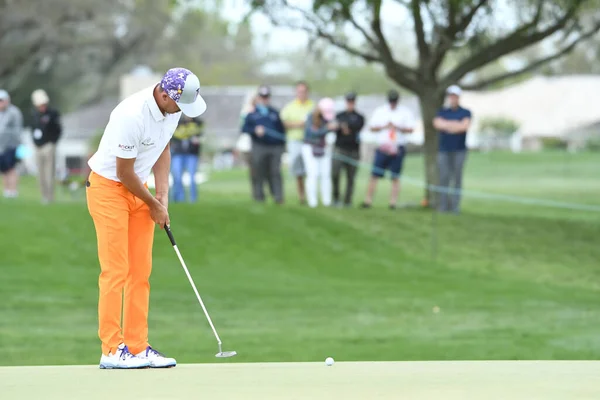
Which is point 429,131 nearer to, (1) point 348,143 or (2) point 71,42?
(1) point 348,143

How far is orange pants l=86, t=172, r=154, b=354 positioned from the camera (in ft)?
26.1

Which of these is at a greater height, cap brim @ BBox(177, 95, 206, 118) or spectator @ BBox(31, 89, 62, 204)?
cap brim @ BBox(177, 95, 206, 118)

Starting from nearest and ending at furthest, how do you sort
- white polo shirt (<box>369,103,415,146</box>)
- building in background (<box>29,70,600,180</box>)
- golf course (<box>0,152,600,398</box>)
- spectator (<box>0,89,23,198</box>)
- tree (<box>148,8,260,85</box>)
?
golf course (<box>0,152,600,398</box>) < white polo shirt (<box>369,103,415,146</box>) < spectator (<box>0,89,23,198</box>) < building in background (<box>29,70,600,180</box>) < tree (<box>148,8,260,85</box>)

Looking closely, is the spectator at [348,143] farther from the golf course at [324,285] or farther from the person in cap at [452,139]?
the person in cap at [452,139]

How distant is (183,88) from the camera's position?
25.0 feet

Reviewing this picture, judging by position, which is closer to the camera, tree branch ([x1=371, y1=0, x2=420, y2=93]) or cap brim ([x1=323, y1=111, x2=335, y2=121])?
cap brim ([x1=323, y1=111, x2=335, y2=121])

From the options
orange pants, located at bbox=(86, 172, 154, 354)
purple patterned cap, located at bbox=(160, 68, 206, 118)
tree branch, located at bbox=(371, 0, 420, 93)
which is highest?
tree branch, located at bbox=(371, 0, 420, 93)

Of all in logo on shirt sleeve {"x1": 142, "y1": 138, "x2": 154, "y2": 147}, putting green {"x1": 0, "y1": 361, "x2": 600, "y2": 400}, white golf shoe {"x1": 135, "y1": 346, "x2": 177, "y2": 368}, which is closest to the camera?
putting green {"x1": 0, "y1": 361, "x2": 600, "y2": 400}

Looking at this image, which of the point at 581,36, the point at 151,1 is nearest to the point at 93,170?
the point at 581,36

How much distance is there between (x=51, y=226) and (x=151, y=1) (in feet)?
143

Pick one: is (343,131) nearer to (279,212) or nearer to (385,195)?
(279,212)

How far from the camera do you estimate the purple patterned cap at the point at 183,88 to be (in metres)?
7.62

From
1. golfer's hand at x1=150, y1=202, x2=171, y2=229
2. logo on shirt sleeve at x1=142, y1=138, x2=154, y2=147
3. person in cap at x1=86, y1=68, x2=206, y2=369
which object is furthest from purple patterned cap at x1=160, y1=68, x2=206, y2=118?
golfer's hand at x1=150, y1=202, x2=171, y2=229

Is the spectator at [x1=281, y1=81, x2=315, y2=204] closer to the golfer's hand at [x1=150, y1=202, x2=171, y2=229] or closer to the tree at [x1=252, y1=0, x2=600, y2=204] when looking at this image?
the tree at [x1=252, y1=0, x2=600, y2=204]
